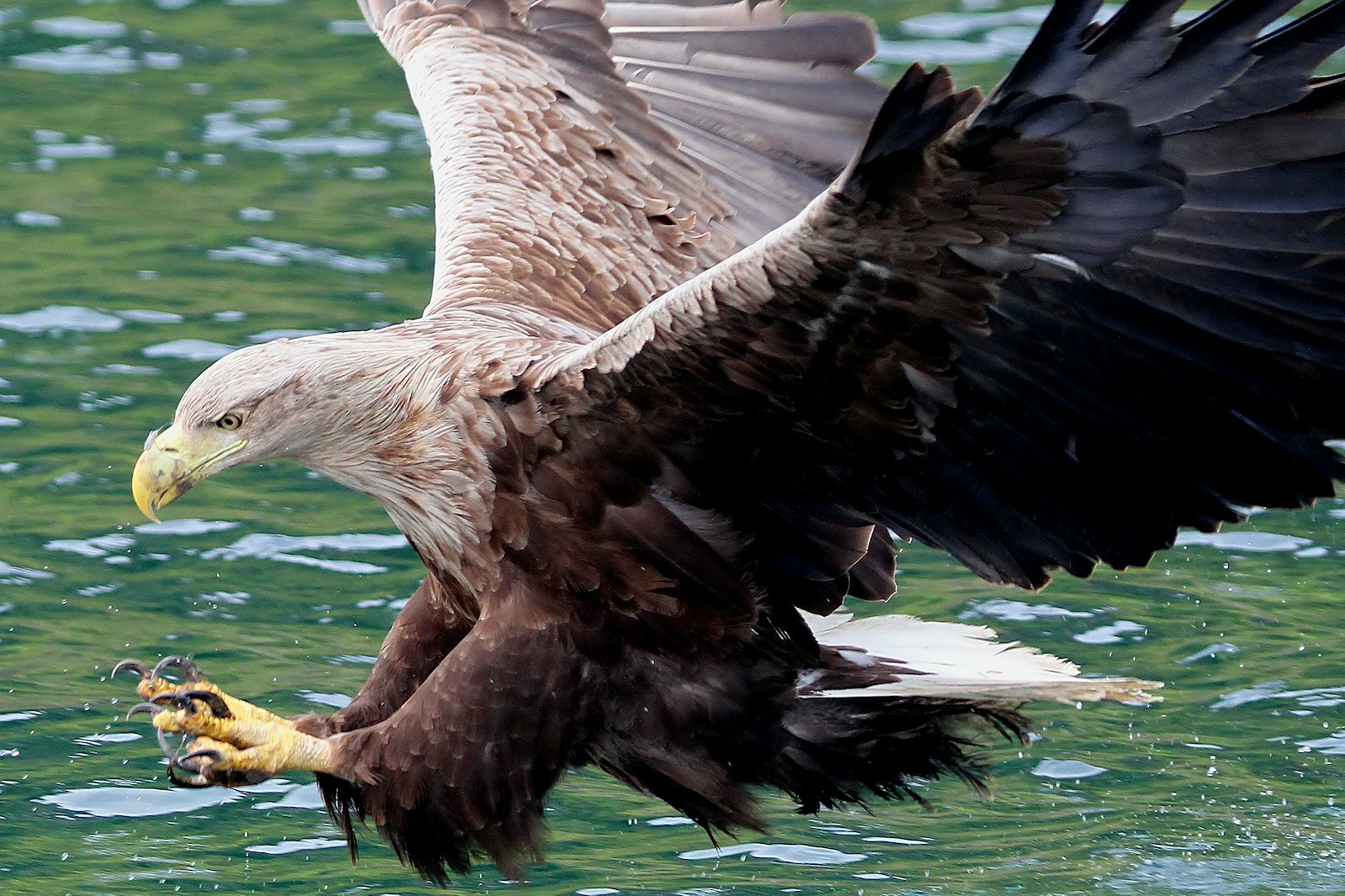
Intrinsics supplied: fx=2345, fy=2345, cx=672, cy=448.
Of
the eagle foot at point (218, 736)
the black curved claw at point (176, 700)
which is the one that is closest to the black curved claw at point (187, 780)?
the eagle foot at point (218, 736)

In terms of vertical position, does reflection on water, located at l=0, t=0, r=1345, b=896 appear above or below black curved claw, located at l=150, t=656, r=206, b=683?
below

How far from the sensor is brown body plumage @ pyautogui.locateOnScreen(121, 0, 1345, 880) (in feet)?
12.8

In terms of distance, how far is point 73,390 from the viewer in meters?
7.98

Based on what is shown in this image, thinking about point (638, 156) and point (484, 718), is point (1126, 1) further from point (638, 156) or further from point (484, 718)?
point (638, 156)

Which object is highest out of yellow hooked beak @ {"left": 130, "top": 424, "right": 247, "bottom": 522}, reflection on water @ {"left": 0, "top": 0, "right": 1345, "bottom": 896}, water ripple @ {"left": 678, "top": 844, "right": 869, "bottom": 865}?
yellow hooked beak @ {"left": 130, "top": 424, "right": 247, "bottom": 522}

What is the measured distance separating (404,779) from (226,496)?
116 inches

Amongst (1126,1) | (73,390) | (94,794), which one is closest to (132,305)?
(73,390)

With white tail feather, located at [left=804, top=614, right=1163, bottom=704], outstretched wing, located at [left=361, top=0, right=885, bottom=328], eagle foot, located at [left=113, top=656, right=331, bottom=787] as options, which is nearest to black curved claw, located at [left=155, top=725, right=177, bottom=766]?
eagle foot, located at [left=113, top=656, right=331, bottom=787]

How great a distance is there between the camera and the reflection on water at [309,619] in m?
5.51

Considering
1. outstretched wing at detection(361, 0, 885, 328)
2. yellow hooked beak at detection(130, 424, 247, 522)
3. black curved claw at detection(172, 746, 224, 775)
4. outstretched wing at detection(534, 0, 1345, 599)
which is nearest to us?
outstretched wing at detection(534, 0, 1345, 599)

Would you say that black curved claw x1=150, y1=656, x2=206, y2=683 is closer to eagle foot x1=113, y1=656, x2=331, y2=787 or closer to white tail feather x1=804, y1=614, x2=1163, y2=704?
eagle foot x1=113, y1=656, x2=331, y2=787

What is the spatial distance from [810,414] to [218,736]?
4.60ft

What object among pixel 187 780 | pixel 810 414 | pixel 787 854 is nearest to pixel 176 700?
pixel 187 780

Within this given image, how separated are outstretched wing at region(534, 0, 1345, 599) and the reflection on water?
4.20ft
